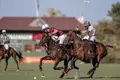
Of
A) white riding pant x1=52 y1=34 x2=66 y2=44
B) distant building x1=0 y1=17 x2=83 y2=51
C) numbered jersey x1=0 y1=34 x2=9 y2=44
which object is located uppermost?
white riding pant x1=52 y1=34 x2=66 y2=44

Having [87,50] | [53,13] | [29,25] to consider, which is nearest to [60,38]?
[87,50]

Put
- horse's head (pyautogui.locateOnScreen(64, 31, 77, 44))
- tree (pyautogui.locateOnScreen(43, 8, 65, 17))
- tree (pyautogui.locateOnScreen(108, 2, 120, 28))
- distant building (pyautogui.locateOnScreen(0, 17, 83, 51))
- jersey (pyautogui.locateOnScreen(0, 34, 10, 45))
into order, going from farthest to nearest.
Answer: tree (pyautogui.locateOnScreen(43, 8, 65, 17)), distant building (pyautogui.locateOnScreen(0, 17, 83, 51)), tree (pyautogui.locateOnScreen(108, 2, 120, 28)), jersey (pyautogui.locateOnScreen(0, 34, 10, 45)), horse's head (pyautogui.locateOnScreen(64, 31, 77, 44))

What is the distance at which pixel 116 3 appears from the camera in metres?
77.2

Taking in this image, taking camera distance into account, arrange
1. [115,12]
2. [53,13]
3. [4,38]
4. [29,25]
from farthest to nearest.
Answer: [53,13] → [29,25] → [115,12] → [4,38]

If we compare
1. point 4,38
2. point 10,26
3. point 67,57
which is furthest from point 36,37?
point 67,57

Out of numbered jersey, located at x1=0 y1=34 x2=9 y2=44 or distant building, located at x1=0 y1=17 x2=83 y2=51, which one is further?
distant building, located at x1=0 y1=17 x2=83 y2=51

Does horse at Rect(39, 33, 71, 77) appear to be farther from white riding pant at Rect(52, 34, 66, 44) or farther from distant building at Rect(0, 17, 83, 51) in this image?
distant building at Rect(0, 17, 83, 51)

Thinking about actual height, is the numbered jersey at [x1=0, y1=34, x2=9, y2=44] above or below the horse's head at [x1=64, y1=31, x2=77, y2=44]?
below

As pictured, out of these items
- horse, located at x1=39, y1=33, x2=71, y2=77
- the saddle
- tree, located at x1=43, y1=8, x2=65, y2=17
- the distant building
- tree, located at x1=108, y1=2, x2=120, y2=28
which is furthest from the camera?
tree, located at x1=43, y1=8, x2=65, y2=17

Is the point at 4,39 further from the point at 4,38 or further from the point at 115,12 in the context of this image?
the point at 115,12

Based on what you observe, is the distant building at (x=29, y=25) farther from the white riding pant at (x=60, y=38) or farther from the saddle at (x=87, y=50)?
the saddle at (x=87, y=50)

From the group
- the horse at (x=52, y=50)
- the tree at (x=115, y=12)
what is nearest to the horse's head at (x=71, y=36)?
the horse at (x=52, y=50)

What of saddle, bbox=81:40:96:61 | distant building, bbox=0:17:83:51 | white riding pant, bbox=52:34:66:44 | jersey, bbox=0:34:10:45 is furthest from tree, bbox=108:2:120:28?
saddle, bbox=81:40:96:61

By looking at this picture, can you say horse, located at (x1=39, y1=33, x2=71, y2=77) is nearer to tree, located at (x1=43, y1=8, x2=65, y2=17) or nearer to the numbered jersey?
the numbered jersey
